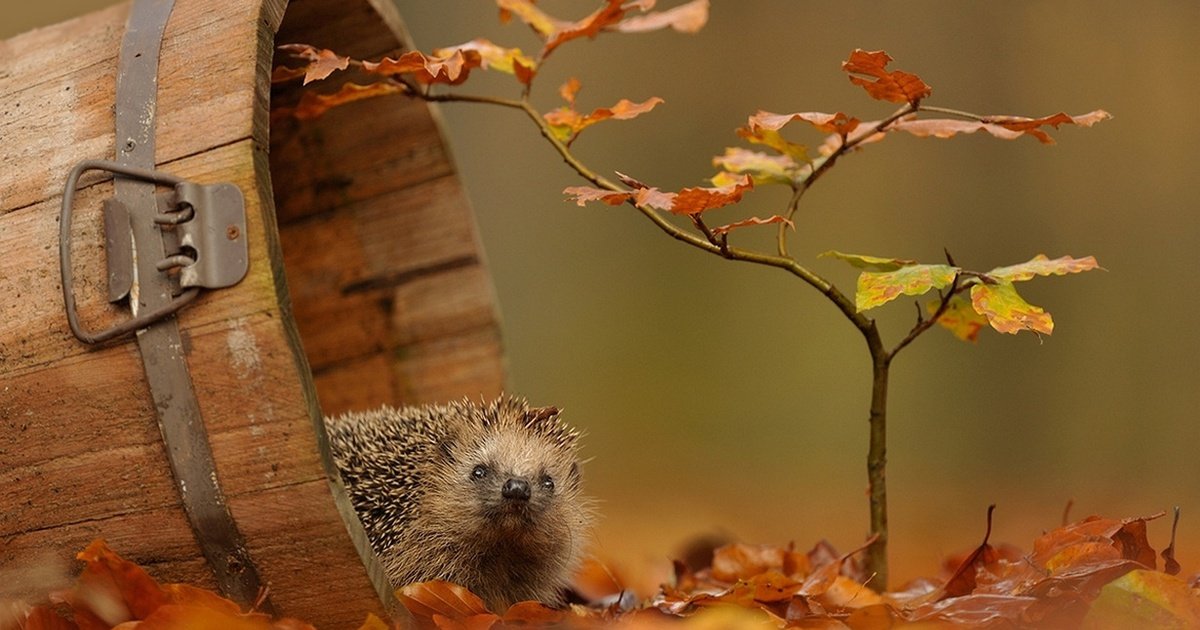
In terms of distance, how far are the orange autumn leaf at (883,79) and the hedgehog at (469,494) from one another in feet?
3.28

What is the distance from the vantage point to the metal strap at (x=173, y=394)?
182cm

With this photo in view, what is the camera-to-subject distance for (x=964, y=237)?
22.0 ft

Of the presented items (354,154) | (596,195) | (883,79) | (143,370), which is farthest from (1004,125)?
(354,154)

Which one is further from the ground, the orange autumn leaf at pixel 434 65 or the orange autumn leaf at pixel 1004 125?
the orange autumn leaf at pixel 434 65

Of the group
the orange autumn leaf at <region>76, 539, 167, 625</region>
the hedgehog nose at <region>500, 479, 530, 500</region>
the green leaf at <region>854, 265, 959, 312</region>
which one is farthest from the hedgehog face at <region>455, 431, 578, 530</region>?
the green leaf at <region>854, 265, 959, 312</region>

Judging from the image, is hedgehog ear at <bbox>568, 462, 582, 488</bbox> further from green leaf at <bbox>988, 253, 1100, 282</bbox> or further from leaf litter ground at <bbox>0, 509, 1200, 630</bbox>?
green leaf at <bbox>988, 253, 1100, 282</bbox>

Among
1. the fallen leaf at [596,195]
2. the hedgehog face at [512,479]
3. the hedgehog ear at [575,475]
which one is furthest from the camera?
the hedgehog ear at [575,475]

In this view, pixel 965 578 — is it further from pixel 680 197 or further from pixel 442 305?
pixel 442 305

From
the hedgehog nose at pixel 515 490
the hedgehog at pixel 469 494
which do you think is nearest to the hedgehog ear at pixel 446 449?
the hedgehog at pixel 469 494

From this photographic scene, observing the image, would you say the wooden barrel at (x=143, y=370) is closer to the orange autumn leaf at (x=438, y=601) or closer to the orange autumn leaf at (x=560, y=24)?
the orange autumn leaf at (x=438, y=601)

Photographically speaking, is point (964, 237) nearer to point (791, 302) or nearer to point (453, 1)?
point (791, 302)

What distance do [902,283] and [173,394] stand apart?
1258 mm

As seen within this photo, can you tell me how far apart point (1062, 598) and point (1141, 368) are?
5.16 metres

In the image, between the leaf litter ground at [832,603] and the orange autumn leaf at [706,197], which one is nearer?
the leaf litter ground at [832,603]
